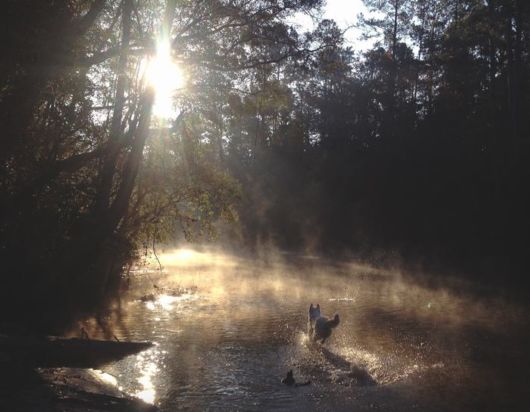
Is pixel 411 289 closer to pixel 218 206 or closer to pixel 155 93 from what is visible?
pixel 218 206

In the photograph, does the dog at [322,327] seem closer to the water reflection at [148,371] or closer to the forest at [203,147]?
the water reflection at [148,371]

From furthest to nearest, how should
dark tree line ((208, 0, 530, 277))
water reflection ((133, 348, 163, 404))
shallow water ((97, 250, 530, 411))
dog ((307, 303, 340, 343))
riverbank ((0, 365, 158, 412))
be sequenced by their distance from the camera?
1. dark tree line ((208, 0, 530, 277))
2. dog ((307, 303, 340, 343))
3. shallow water ((97, 250, 530, 411))
4. water reflection ((133, 348, 163, 404))
5. riverbank ((0, 365, 158, 412))

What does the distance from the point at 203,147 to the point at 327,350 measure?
12.3 metres

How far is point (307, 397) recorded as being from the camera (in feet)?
32.1

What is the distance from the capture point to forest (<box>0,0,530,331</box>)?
1407 centimetres

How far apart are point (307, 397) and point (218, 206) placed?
13.0 metres

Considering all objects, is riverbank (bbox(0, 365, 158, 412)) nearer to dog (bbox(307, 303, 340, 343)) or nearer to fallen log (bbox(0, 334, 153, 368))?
fallen log (bbox(0, 334, 153, 368))

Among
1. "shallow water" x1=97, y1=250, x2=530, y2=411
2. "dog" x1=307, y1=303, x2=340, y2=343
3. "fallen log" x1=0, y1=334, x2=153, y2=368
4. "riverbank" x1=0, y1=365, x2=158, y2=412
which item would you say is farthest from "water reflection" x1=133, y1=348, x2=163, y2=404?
"dog" x1=307, y1=303, x2=340, y2=343

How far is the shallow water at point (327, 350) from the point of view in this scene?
32.6ft

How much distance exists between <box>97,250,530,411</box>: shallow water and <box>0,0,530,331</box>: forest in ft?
9.83

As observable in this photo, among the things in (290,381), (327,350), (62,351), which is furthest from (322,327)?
(62,351)

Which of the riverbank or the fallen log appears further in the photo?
the fallen log

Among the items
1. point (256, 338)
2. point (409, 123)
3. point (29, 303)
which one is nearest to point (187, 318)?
point (256, 338)

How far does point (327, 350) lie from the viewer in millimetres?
13172
